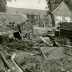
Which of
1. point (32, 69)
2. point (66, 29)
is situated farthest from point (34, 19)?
point (32, 69)

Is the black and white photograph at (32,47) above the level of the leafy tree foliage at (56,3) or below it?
below

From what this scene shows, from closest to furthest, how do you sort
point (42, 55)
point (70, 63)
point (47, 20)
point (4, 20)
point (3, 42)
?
point (70, 63) → point (42, 55) → point (3, 42) → point (4, 20) → point (47, 20)

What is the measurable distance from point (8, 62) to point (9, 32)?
21.8 feet

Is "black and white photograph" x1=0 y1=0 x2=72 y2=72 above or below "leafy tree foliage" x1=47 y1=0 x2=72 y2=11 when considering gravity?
below

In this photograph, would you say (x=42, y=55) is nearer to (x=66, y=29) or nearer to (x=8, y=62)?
(x=8, y=62)

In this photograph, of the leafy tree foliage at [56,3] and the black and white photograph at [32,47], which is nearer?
the black and white photograph at [32,47]

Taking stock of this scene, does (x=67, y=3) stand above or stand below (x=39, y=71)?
above

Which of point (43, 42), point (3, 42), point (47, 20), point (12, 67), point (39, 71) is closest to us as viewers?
point (12, 67)

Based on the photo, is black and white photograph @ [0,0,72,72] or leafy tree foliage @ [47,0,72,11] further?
leafy tree foliage @ [47,0,72,11]

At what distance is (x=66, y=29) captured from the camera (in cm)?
1634

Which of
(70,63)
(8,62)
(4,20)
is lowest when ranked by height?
(70,63)

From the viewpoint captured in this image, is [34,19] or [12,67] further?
[34,19]

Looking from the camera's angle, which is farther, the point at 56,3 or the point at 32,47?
the point at 56,3

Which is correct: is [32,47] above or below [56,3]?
below
